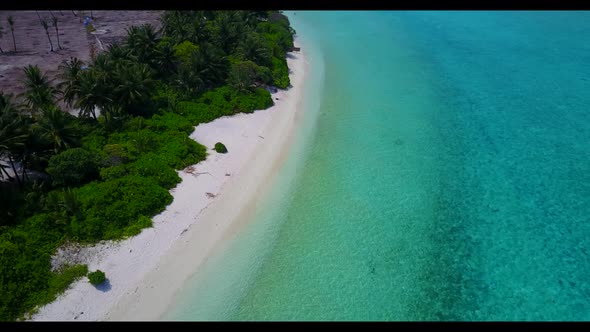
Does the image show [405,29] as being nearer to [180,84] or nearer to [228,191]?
Result: [180,84]

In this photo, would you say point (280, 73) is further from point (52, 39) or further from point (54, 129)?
point (52, 39)

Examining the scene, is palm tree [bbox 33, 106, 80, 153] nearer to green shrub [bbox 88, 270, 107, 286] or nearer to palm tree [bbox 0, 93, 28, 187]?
palm tree [bbox 0, 93, 28, 187]

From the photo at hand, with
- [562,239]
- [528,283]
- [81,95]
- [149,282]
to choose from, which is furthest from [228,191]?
[562,239]

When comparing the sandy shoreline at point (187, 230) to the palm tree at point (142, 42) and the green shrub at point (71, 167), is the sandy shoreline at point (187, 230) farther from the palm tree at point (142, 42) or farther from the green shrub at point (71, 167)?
the palm tree at point (142, 42)

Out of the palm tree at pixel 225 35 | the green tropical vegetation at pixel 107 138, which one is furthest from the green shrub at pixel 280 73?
the palm tree at pixel 225 35

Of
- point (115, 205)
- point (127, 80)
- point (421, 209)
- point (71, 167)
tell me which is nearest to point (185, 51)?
point (127, 80)

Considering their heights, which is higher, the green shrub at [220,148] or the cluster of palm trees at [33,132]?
the cluster of palm trees at [33,132]

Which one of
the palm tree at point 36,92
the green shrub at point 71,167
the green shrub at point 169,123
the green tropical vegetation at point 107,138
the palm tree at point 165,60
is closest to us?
the green tropical vegetation at point 107,138
